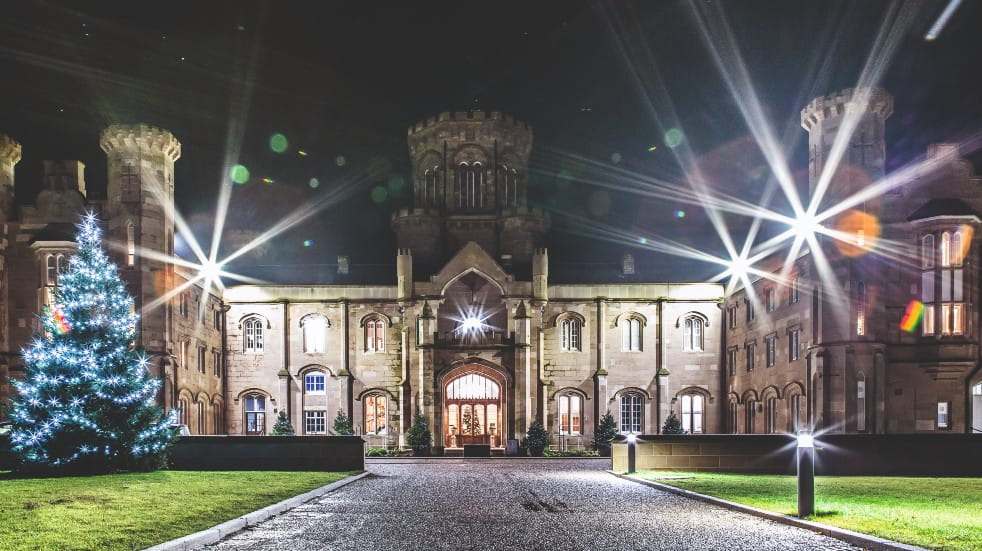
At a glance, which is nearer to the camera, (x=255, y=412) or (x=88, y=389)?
(x=88, y=389)

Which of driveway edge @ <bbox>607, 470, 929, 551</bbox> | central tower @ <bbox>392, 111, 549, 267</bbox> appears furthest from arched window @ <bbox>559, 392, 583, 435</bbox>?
driveway edge @ <bbox>607, 470, 929, 551</bbox>

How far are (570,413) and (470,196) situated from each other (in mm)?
13968

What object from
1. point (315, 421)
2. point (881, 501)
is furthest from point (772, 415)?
point (881, 501)

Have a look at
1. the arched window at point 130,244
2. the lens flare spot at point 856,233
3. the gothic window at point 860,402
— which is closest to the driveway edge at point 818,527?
the gothic window at point 860,402

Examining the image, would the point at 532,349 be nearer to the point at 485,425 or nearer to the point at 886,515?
the point at 485,425

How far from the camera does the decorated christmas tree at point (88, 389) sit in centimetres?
2353

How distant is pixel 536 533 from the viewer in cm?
1321

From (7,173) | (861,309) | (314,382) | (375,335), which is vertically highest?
(7,173)

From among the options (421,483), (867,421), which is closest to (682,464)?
(421,483)

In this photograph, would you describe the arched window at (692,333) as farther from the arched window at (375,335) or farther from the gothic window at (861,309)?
the arched window at (375,335)

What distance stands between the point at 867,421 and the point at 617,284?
17.3 meters

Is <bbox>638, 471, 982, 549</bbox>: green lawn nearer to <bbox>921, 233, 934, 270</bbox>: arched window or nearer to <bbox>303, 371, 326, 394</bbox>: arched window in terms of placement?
<bbox>921, 233, 934, 270</bbox>: arched window

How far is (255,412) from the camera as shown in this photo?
49.3 m

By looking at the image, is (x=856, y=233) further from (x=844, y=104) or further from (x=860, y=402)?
(x=860, y=402)
